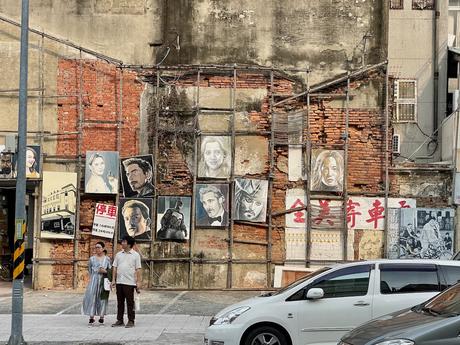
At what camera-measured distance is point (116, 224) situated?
17.2 metres

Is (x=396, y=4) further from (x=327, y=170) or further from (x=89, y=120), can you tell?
(x=89, y=120)

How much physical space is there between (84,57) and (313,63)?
242 inches

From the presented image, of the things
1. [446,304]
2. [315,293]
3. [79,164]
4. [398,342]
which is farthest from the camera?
[79,164]

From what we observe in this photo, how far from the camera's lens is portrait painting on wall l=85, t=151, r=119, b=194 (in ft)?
56.2

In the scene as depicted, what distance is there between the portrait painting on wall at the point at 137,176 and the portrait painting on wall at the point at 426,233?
6.66 meters

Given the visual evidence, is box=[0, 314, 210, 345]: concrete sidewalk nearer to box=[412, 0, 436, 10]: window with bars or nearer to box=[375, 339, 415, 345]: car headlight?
box=[375, 339, 415, 345]: car headlight

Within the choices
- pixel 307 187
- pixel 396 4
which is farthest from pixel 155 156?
pixel 396 4

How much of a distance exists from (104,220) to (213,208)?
287cm

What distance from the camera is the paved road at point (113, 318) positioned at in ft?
36.5

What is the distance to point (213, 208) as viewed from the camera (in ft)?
56.3

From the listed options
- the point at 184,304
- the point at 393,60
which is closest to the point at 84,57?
the point at 184,304

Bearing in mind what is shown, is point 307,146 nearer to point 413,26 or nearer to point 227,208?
point 227,208

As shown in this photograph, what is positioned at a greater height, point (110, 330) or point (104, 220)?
point (104, 220)

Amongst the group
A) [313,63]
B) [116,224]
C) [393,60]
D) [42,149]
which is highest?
[393,60]
